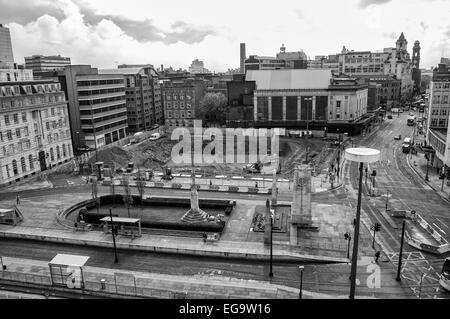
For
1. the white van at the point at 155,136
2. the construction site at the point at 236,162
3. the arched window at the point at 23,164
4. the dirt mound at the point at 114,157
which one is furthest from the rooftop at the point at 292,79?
the arched window at the point at 23,164

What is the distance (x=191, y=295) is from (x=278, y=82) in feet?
297

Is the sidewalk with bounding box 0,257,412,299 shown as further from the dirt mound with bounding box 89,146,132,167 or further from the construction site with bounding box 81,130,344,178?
the dirt mound with bounding box 89,146,132,167

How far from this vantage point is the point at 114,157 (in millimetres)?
78000

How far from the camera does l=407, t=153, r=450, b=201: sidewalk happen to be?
2105 inches

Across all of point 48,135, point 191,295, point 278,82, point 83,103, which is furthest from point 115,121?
point 191,295

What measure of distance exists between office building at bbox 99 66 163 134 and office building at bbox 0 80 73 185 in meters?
36.8

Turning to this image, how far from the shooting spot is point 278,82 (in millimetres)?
109812

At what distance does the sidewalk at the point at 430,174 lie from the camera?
53469 millimetres

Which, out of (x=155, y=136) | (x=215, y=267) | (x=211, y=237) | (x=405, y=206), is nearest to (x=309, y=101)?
(x=155, y=136)

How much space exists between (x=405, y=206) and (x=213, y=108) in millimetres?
84690

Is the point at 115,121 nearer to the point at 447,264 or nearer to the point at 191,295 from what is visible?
the point at 191,295

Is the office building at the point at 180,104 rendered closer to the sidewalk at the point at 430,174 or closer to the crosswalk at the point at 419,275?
the sidewalk at the point at 430,174

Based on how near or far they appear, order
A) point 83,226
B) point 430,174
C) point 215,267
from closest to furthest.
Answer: point 215,267
point 83,226
point 430,174

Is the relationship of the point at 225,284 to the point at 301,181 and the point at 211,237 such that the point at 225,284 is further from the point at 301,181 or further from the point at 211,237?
the point at 301,181
